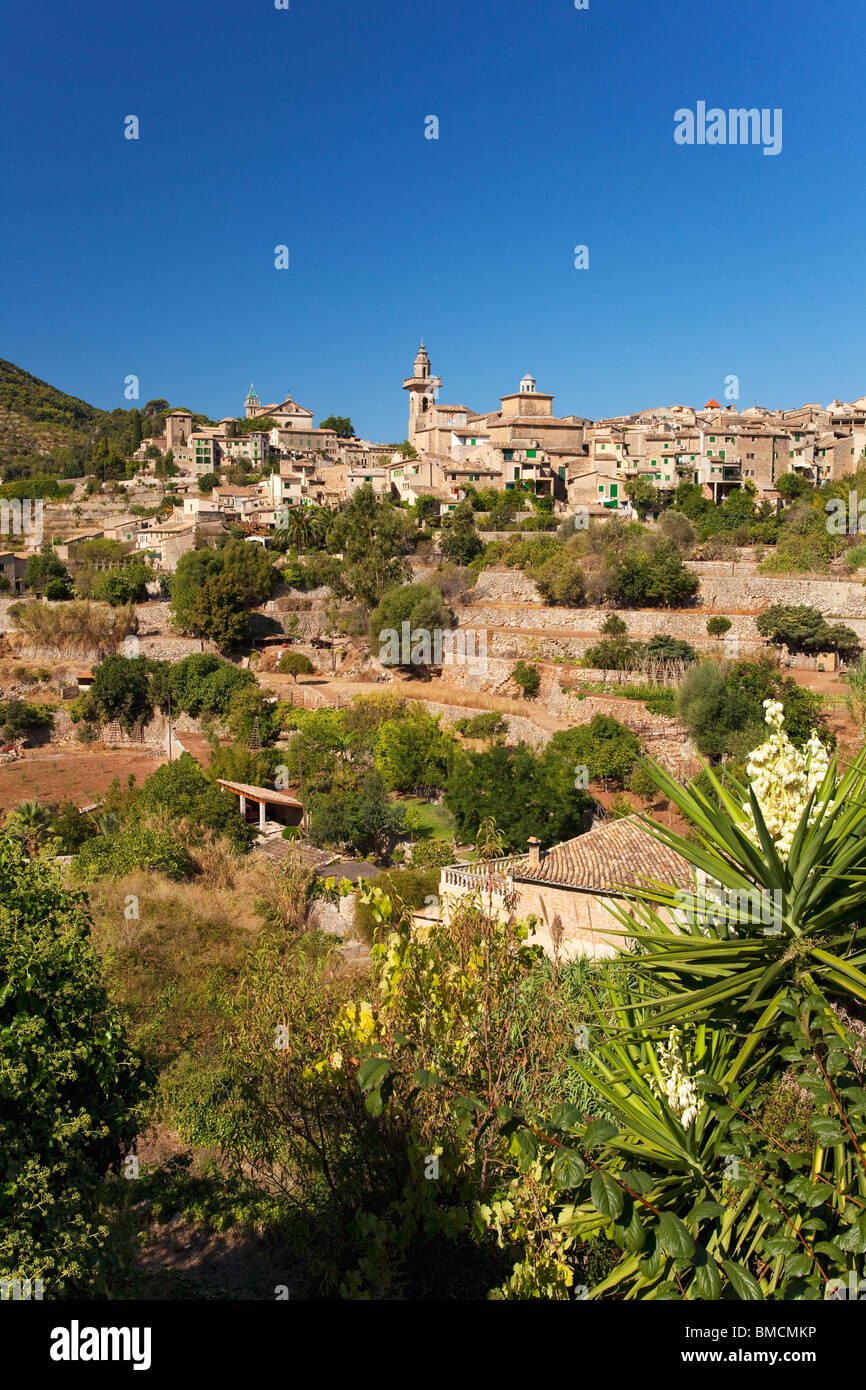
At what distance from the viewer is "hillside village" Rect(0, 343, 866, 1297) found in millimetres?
6668

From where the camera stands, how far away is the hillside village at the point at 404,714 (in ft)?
21.9

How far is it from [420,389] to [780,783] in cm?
7229

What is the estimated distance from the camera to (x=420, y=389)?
2852 inches

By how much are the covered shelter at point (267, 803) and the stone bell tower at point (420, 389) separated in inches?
1822

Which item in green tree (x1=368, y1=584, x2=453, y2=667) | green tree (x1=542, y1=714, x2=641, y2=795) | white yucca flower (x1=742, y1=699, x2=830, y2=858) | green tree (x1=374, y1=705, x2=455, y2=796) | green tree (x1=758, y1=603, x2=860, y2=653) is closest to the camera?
white yucca flower (x1=742, y1=699, x2=830, y2=858)

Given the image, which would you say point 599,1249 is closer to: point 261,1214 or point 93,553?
point 261,1214

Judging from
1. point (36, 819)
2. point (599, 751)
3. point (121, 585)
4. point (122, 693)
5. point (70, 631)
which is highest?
point (121, 585)

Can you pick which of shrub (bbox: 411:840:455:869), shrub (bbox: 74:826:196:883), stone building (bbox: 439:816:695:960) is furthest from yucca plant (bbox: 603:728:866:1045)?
shrub (bbox: 411:840:455:869)

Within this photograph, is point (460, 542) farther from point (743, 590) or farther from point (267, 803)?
point (267, 803)

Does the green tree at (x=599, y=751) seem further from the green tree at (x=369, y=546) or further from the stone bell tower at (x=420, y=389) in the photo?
the stone bell tower at (x=420, y=389)

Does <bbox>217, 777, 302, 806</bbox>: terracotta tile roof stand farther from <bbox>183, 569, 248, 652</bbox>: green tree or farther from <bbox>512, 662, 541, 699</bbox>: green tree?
<bbox>183, 569, 248, 652</bbox>: green tree

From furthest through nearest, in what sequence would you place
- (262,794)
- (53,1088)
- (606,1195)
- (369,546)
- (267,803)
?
(369,546) < (267,803) < (262,794) < (53,1088) < (606,1195)

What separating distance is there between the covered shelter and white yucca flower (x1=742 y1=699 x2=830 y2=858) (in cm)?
1870

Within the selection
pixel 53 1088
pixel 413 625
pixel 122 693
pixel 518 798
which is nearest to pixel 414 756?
pixel 518 798
